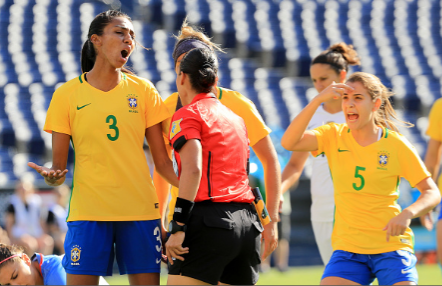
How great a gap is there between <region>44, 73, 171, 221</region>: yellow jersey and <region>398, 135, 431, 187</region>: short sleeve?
60.0 inches

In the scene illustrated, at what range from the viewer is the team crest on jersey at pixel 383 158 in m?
3.51

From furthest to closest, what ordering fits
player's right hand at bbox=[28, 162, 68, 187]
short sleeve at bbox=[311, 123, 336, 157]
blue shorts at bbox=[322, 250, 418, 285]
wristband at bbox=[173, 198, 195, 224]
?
short sleeve at bbox=[311, 123, 336, 157] → blue shorts at bbox=[322, 250, 418, 285] → player's right hand at bbox=[28, 162, 68, 187] → wristband at bbox=[173, 198, 195, 224]

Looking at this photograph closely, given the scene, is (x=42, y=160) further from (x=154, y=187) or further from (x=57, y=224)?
(x=154, y=187)

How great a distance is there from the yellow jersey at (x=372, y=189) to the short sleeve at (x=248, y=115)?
0.59m

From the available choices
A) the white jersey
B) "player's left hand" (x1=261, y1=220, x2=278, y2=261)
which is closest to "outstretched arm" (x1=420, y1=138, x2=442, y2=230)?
the white jersey

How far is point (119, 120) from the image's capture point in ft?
10.3

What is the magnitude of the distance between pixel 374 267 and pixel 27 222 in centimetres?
673

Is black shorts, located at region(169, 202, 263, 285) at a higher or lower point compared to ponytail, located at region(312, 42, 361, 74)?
lower

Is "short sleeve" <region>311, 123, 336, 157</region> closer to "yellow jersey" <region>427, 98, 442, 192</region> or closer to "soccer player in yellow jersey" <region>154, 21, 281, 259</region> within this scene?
"soccer player in yellow jersey" <region>154, 21, 281, 259</region>

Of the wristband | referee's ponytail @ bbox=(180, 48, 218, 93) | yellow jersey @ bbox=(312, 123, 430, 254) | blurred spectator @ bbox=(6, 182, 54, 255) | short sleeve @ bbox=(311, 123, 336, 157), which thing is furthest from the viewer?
blurred spectator @ bbox=(6, 182, 54, 255)

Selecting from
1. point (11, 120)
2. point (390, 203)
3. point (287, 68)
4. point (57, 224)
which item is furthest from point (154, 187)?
→ point (287, 68)

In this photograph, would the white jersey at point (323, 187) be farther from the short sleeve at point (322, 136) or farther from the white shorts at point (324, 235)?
the short sleeve at point (322, 136)

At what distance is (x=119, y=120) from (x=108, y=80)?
26cm

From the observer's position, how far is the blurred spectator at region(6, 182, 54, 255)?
8625mm
